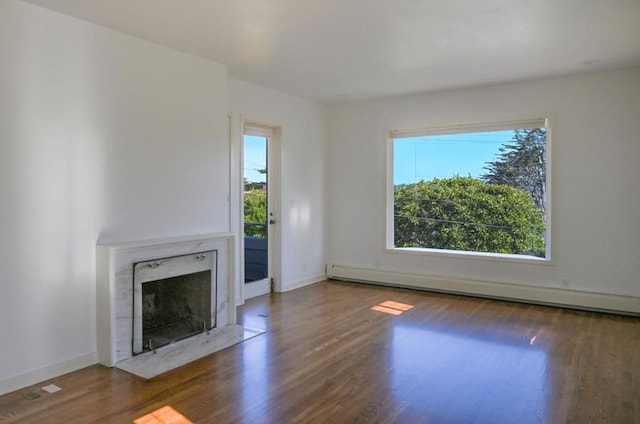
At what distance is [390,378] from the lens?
127 inches

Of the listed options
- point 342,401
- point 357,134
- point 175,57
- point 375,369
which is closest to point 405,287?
point 357,134

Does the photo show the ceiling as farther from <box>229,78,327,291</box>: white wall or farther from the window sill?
the window sill

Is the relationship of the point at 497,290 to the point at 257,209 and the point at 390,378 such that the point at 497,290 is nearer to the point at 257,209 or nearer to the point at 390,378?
the point at 390,378

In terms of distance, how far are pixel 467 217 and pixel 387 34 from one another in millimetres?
3145

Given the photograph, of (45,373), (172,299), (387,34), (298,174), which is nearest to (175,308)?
(172,299)

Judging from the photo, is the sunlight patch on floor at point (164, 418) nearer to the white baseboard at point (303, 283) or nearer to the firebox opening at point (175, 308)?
the firebox opening at point (175, 308)

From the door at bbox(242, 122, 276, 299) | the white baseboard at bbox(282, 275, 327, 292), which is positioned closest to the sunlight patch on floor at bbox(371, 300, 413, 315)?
the white baseboard at bbox(282, 275, 327, 292)

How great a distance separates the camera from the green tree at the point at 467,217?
562 cm

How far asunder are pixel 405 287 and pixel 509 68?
10.3ft

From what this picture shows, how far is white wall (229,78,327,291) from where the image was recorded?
567 centimetres

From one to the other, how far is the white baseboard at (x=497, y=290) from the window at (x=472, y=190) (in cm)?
40

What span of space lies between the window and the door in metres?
1.79

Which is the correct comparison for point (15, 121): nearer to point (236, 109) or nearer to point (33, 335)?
point (33, 335)

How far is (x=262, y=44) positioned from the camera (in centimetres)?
399
